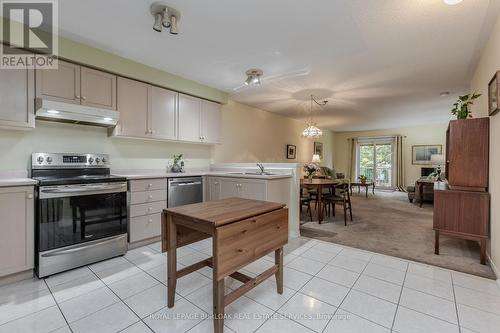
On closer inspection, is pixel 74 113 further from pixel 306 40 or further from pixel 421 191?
pixel 421 191

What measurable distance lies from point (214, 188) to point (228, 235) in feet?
7.56

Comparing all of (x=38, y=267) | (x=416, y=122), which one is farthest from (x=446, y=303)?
(x=416, y=122)

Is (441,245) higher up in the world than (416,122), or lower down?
lower down

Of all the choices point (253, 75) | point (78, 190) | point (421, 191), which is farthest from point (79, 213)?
point (421, 191)

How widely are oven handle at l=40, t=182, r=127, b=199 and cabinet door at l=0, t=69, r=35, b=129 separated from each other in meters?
0.72

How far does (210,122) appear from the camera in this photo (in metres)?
4.15

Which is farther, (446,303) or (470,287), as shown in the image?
(470,287)

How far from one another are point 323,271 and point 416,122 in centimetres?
729

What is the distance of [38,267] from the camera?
84.7 inches

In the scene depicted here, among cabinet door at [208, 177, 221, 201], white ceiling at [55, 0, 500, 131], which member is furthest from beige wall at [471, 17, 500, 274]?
cabinet door at [208, 177, 221, 201]

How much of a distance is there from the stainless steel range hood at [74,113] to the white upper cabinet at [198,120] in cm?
106

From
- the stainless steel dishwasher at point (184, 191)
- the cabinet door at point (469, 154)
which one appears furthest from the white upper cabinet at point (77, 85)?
the cabinet door at point (469, 154)

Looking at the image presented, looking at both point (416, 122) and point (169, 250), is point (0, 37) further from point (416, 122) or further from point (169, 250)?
point (416, 122)

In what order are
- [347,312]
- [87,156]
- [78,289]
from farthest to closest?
[87,156], [78,289], [347,312]
